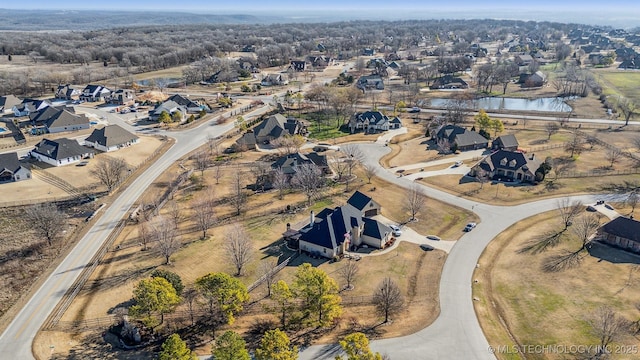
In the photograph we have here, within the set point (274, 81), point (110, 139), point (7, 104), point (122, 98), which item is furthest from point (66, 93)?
point (274, 81)

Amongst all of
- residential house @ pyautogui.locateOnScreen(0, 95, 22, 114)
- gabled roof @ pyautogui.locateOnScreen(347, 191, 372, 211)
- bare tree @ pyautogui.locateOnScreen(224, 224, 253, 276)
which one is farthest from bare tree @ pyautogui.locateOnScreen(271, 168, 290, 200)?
residential house @ pyautogui.locateOnScreen(0, 95, 22, 114)

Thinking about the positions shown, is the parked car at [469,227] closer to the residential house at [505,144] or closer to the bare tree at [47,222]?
the residential house at [505,144]

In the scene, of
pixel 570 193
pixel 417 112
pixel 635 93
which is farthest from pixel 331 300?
pixel 635 93

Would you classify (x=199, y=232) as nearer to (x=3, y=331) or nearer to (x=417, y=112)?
(x=3, y=331)

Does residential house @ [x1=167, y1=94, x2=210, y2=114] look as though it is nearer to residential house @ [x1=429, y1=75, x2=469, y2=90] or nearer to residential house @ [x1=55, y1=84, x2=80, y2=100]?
residential house @ [x1=55, y1=84, x2=80, y2=100]

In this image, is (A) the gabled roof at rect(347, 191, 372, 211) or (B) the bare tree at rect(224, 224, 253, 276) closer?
(B) the bare tree at rect(224, 224, 253, 276)

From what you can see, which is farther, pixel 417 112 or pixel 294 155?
pixel 417 112
